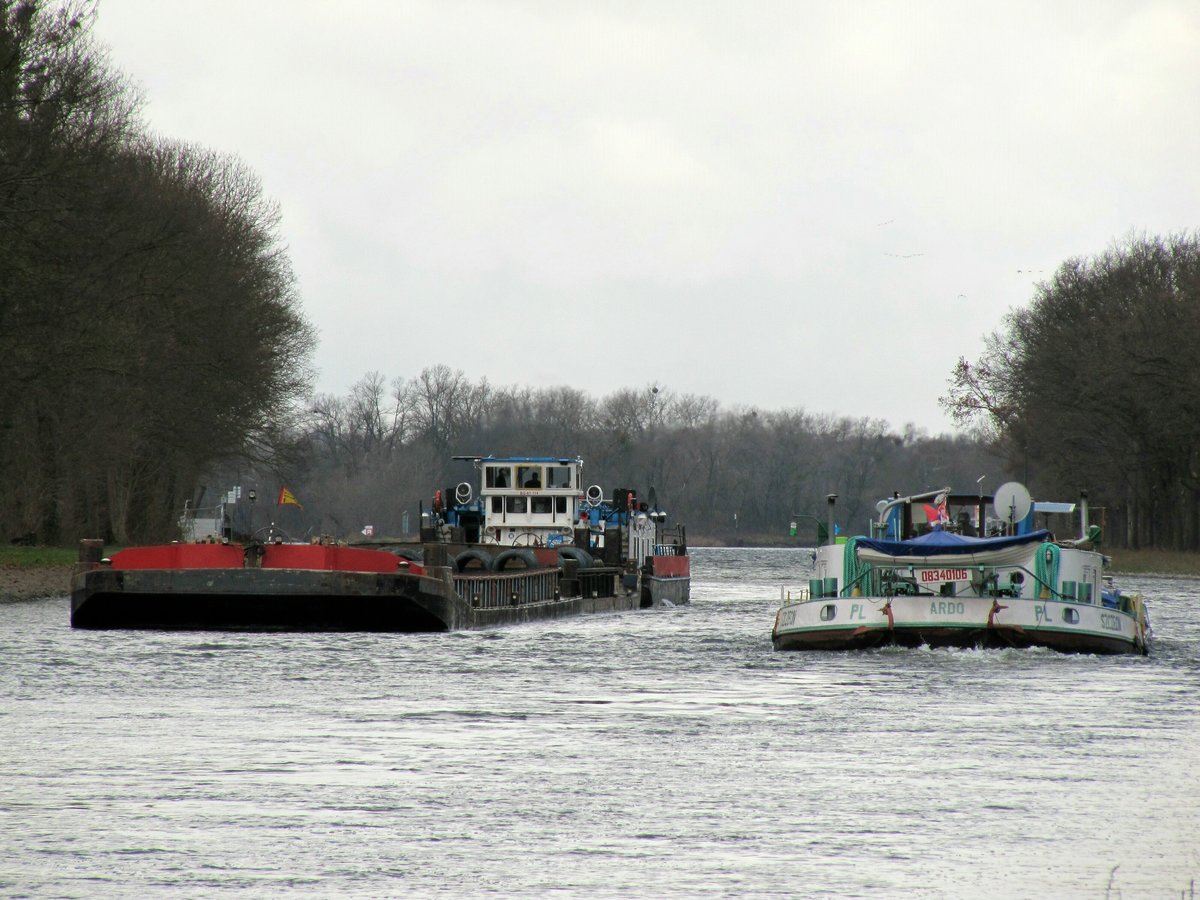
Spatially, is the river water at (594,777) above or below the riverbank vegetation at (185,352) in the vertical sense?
below

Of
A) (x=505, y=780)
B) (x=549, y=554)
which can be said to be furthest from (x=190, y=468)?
(x=505, y=780)

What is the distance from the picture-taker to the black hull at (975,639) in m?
32.6

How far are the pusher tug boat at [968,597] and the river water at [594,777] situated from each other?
1140mm

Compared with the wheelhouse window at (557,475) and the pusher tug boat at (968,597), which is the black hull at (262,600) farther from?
the wheelhouse window at (557,475)

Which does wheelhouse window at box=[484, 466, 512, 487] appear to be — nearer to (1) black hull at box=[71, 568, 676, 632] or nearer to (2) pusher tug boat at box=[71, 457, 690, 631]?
(2) pusher tug boat at box=[71, 457, 690, 631]

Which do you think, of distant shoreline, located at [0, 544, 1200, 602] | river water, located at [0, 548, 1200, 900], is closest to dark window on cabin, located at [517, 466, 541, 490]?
distant shoreline, located at [0, 544, 1200, 602]

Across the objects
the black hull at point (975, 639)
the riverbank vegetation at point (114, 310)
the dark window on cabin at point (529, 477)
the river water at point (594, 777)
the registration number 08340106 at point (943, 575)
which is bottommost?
the river water at point (594, 777)

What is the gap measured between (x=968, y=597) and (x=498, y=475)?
89.8 ft

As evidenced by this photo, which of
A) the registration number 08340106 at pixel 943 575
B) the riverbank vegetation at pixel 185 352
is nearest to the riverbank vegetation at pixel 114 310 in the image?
the riverbank vegetation at pixel 185 352

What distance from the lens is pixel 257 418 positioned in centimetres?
7575

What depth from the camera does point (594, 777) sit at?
54.8 ft

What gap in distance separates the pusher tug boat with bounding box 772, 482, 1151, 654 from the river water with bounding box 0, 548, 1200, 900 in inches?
44.9

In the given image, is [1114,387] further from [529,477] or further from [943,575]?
[943,575]

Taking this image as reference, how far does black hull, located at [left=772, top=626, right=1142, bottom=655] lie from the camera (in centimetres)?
3262
